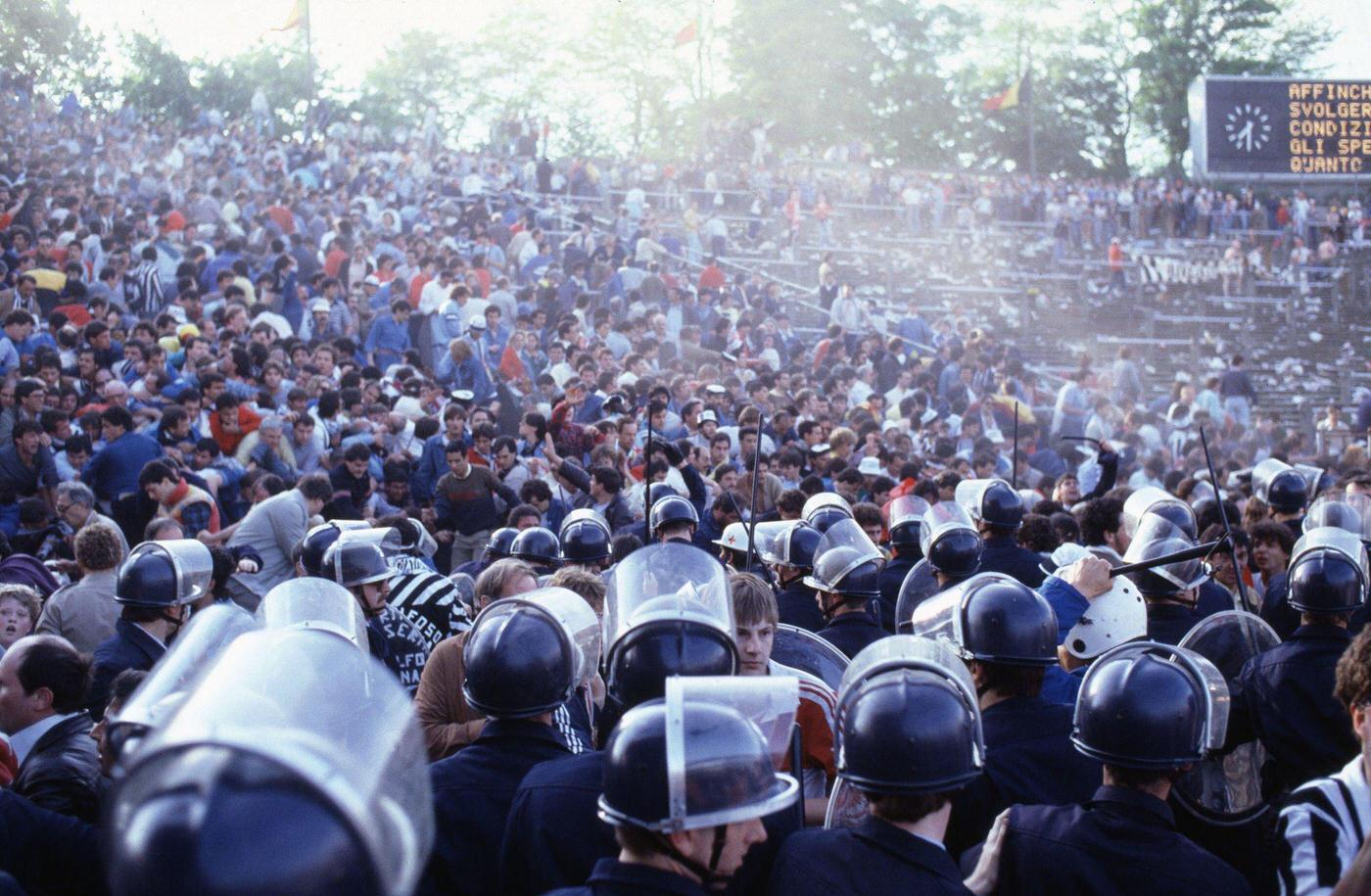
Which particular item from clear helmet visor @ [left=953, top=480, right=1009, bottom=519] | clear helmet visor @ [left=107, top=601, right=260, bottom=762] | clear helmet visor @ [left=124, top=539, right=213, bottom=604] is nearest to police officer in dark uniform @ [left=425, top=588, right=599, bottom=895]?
clear helmet visor @ [left=107, top=601, right=260, bottom=762]

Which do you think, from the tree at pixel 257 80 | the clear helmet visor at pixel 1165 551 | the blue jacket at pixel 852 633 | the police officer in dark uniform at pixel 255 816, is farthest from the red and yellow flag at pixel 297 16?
the police officer in dark uniform at pixel 255 816

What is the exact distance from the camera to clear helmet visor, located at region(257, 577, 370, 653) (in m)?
4.57

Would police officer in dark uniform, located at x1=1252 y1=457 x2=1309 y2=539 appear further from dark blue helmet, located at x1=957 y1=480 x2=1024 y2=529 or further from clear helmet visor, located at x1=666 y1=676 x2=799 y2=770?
clear helmet visor, located at x1=666 y1=676 x2=799 y2=770

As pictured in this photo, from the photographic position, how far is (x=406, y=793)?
1.91 meters

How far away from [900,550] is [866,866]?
5.33 m

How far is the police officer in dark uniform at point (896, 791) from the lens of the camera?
2891 mm

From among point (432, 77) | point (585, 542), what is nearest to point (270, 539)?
point (585, 542)

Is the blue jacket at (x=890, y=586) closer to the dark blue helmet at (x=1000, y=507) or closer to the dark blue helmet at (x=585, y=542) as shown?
the dark blue helmet at (x=1000, y=507)

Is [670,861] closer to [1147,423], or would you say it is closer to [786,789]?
[786,789]

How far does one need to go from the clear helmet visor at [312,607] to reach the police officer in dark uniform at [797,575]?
235 cm

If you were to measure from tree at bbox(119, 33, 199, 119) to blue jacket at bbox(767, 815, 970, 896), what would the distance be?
40.9m

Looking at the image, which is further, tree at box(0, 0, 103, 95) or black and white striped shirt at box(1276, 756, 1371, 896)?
tree at box(0, 0, 103, 95)

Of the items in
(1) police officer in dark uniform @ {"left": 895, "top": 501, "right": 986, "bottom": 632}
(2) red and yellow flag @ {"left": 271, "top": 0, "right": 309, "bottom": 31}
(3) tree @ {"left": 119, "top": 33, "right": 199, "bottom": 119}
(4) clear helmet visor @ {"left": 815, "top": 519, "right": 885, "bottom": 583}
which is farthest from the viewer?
(3) tree @ {"left": 119, "top": 33, "right": 199, "bottom": 119}

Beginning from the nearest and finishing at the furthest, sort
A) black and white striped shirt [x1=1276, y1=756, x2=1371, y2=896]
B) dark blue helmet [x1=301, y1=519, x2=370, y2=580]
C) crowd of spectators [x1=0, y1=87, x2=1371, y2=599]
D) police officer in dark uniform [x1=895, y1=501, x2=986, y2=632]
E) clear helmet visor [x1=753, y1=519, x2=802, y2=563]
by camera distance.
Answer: black and white striped shirt [x1=1276, y1=756, x2=1371, y2=896]
police officer in dark uniform [x1=895, y1=501, x2=986, y2=632]
clear helmet visor [x1=753, y1=519, x2=802, y2=563]
dark blue helmet [x1=301, y1=519, x2=370, y2=580]
crowd of spectators [x1=0, y1=87, x2=1371, y2=599]
